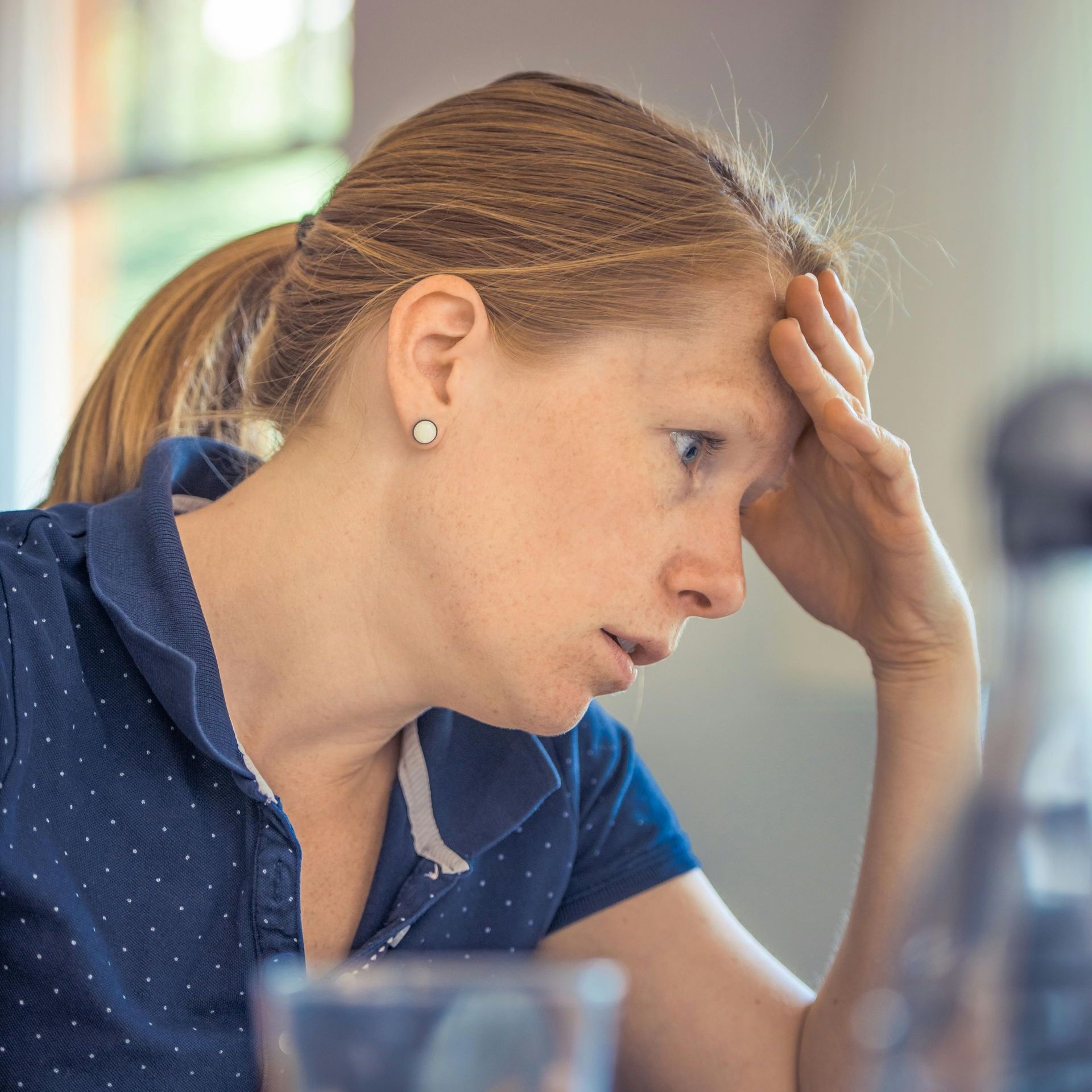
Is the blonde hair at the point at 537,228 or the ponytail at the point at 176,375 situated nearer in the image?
the blonde hair at the point at 537,228

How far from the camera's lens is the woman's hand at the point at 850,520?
35.8 inches

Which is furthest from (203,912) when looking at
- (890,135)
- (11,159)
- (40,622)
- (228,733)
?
(11,159)

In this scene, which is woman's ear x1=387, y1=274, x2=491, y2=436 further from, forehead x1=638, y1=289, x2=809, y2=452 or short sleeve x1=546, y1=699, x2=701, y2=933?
short sleeve x1=546, y1=699, x2=701, y2=933

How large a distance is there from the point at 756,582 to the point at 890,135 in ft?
2.05

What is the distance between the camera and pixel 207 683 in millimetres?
811

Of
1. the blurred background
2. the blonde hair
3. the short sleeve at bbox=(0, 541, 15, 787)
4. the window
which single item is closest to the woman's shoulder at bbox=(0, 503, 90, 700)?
the short sleeve at bbox=(0, 541, 15, 787)

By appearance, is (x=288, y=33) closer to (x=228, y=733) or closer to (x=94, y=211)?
(x=94, y=211)

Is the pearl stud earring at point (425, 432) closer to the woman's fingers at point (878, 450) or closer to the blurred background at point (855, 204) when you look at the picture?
the woman's fingers at point (878, 450)

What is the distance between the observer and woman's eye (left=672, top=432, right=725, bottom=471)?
854 millimetres

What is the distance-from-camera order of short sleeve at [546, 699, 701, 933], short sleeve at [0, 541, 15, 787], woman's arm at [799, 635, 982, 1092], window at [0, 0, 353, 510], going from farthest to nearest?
window at [0, 0, 353, 510], short sleeve at [546, 699, 701, 933], woman's arm at [799, 635, 982, 1092], short sleeve at [0, 541, 15, 787]

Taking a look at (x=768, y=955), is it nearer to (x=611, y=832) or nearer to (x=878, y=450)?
(x=611, y=832)

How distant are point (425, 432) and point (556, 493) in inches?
4.1

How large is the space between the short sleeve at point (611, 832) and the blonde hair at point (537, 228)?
0.37 meters

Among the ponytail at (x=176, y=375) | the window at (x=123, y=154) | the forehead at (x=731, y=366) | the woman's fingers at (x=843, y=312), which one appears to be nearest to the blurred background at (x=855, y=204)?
the ponytail at (x=176, y=375)
